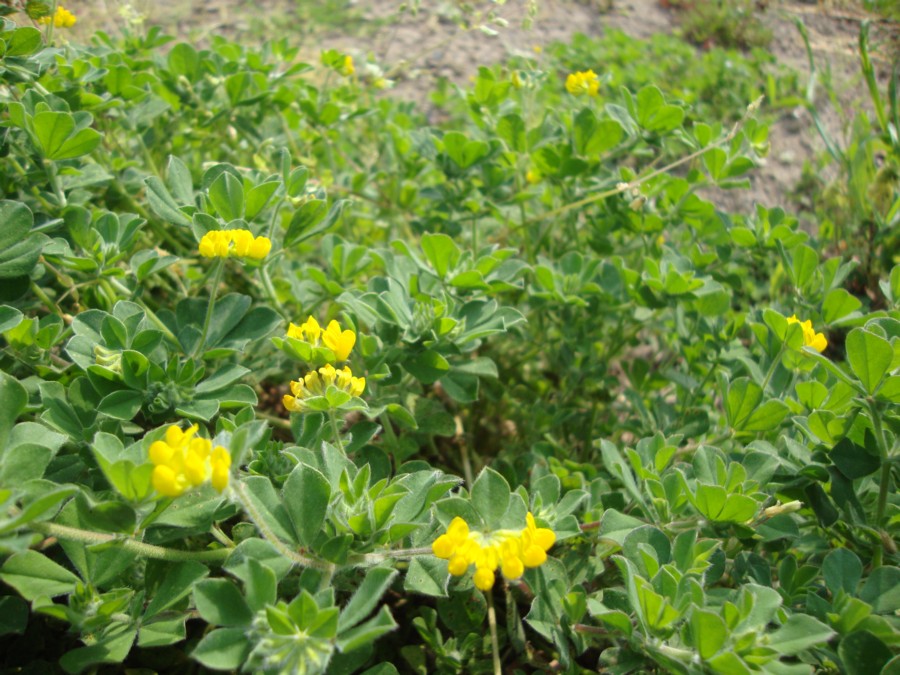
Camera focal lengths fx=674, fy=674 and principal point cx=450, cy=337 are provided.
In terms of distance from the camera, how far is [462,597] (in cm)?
180

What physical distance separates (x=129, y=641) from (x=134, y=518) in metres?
0.27

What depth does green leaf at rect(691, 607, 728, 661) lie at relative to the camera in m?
1.19

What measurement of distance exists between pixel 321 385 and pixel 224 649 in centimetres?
56

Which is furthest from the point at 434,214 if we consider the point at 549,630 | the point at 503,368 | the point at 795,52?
the point at 795,52

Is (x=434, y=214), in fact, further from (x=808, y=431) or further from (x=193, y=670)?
(x=193, y=670)

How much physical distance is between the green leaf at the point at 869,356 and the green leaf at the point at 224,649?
1.35 m

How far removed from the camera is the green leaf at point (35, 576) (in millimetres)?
1257

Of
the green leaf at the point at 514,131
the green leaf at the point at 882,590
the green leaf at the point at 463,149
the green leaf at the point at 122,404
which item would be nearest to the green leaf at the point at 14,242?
the green leaf at the point at 122,404

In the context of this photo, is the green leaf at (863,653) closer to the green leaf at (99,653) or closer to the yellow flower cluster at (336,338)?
the yellow flower cluster at (336,338)

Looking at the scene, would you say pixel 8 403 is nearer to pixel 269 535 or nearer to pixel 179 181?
pixel 269 535

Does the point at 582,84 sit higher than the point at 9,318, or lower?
higher

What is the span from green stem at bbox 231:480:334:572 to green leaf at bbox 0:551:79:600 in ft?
1.28

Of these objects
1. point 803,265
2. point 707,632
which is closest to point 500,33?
point 803,265

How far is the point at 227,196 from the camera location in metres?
1.70
